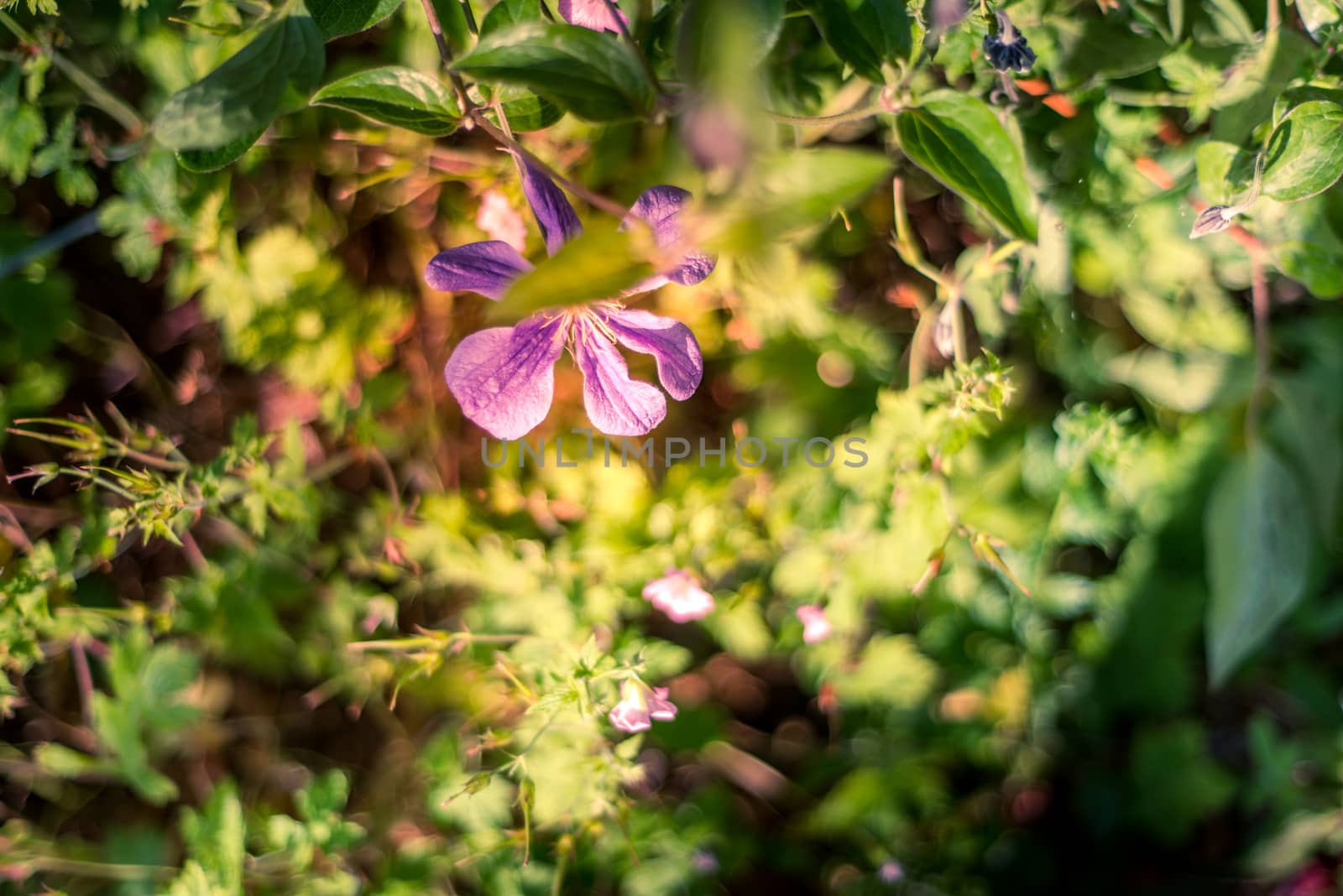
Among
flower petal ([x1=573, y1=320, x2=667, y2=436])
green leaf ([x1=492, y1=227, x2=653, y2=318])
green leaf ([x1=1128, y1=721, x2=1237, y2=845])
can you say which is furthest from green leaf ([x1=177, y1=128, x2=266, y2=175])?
green leaf ([x1=1128, y1=721, x2=1237, y2=845])

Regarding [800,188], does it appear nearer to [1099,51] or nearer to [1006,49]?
[1006,49]

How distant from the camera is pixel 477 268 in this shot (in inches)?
32.3

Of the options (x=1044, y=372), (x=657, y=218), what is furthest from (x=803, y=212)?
(x=1044, y=372)

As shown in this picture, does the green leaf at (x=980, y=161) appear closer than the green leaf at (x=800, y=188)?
No

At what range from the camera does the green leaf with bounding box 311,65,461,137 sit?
79 cm

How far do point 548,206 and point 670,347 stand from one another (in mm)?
178

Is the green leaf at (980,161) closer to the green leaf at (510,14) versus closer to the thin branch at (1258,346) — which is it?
the green leaf at (510,14)

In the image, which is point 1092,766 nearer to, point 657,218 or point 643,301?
point 643,301

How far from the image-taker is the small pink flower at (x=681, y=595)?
44.5 inches

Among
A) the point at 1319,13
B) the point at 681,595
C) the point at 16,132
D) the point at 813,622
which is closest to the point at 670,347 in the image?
the point at 681,595

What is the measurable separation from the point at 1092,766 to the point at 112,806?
1.92 meters

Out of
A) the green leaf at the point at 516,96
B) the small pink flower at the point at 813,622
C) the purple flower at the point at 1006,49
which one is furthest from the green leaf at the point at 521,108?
the small pink flower at the point at 813,622

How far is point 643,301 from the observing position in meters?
1.49

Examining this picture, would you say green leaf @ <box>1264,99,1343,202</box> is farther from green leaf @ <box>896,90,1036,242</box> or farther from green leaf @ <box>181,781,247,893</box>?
green leaf @ <box>181,781,247,893</box>
